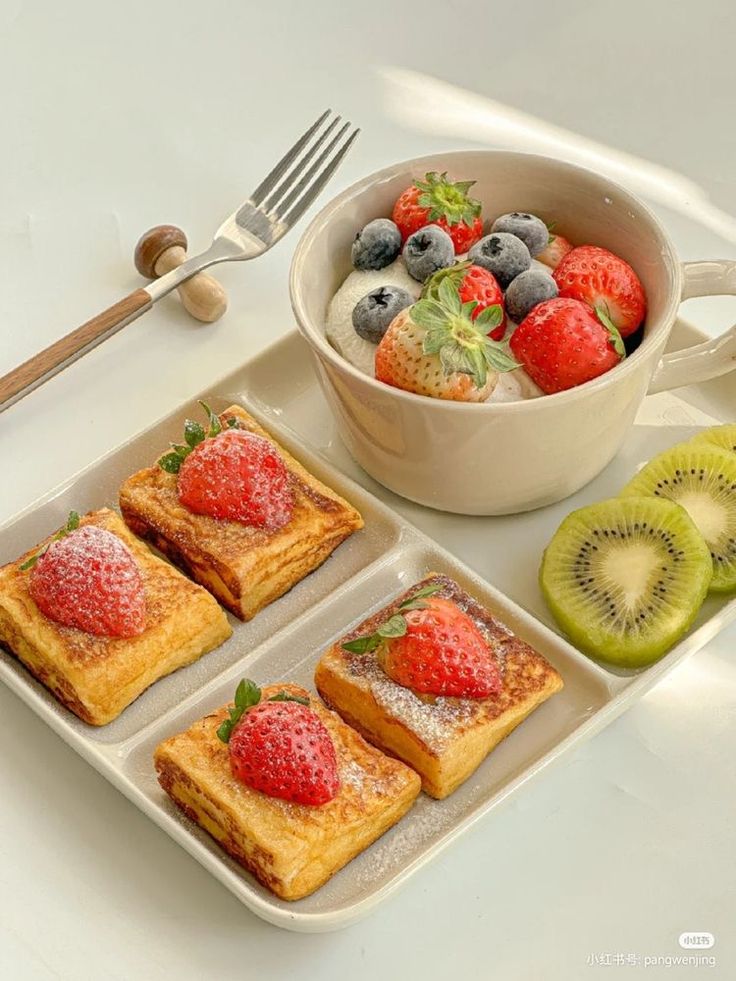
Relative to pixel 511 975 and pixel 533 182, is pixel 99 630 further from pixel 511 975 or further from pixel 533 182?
pixel 533 182

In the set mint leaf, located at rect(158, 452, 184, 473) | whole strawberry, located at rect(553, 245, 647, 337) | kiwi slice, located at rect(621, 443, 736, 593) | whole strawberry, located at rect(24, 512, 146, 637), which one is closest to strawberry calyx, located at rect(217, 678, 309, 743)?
whole strawberry, located at rect(24, 512, 146, 637)

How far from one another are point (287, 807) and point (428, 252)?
89 cm

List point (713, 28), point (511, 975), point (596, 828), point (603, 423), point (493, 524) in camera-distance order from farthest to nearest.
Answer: point (713, 28) → point (493, 524) → point (603, 423) → point (596, 828) → point (511, 975)

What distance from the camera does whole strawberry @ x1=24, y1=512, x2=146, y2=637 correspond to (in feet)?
6.89

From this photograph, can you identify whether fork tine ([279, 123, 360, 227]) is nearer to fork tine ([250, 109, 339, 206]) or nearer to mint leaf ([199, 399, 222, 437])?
fork tine ([250, 109, 339, 206])

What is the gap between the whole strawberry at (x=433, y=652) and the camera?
6.65 feet

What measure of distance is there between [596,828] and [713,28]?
1903 mm

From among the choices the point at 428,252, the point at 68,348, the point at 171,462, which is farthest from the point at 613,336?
the point at 68,348

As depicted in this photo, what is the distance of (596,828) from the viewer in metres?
2.06

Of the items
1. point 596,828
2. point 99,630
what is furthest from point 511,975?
point 99,630

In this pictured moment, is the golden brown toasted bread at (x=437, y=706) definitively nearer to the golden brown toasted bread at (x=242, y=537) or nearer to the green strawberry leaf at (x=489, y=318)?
the golden brown toasted bread at (x=242, y=537)

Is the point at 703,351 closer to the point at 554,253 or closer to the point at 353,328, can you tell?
the point at 554,253

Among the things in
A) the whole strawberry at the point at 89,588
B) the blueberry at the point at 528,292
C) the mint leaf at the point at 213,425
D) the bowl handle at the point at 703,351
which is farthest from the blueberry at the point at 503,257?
the whole strawberry at the point at 89,588

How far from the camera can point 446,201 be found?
241 centimetres
